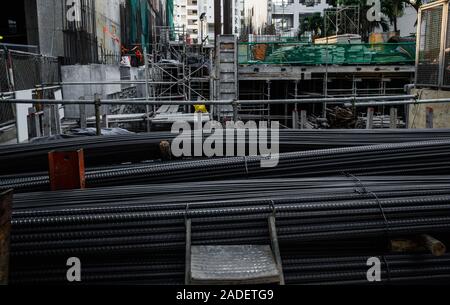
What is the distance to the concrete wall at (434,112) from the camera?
875 centimetres

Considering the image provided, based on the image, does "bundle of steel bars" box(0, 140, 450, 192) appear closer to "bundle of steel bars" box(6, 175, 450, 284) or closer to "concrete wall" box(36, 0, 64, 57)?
"bundle of steel bars" box(6, 175, 450, 284)

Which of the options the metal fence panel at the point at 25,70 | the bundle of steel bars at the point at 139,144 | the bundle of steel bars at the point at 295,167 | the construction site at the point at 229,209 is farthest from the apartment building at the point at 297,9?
the bundle of steel bars at the point at 295,167

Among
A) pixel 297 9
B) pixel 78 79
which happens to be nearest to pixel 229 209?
pixel 78 79

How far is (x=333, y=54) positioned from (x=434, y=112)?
11188 millimetres

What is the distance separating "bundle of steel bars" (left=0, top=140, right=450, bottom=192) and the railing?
15675 mm

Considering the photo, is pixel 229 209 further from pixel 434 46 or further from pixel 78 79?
pixel 78 79

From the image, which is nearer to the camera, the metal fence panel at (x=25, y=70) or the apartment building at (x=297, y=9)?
the metal fence panel at (x=25, y=70)

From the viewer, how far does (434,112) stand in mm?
9000

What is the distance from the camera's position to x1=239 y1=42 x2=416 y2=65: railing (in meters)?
19.6

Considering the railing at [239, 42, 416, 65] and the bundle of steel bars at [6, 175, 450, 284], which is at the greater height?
the railing at [239, 42, 416, 65]

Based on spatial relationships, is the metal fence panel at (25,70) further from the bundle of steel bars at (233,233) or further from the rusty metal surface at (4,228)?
the rusty metal surface at (4,228)

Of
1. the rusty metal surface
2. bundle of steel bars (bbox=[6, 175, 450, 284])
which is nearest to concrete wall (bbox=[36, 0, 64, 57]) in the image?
bundle of steel bars (bbox=[6, 175, 450, 284])

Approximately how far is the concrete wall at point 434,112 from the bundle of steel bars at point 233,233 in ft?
19.9

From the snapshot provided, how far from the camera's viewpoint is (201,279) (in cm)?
266
